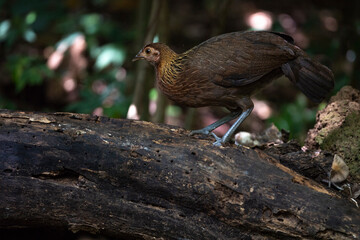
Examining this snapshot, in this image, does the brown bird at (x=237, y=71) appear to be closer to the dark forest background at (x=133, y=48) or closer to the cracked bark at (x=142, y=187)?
the cracked bark at (x=142, y=187)

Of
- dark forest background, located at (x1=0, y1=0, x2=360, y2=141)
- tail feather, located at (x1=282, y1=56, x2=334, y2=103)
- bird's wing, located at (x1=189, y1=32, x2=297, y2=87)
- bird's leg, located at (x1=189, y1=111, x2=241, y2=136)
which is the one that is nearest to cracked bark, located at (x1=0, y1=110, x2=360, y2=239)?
bird's leg, located at (x1=189, y1=111, x2=241, y2=136)

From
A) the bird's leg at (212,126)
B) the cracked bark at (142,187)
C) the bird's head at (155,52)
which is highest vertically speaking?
the bird's head at (155,52)

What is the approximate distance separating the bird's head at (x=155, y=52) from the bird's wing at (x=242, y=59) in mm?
326

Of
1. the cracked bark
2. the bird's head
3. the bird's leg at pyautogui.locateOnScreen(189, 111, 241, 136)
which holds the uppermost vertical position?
the bird's head

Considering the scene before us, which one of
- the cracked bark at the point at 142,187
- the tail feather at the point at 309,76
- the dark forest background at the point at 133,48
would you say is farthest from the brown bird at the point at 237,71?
the dark forest background at the point at 133,48

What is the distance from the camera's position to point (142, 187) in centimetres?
326

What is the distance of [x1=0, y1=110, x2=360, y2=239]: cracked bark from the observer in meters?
3.13

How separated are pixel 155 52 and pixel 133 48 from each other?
9.74 feet

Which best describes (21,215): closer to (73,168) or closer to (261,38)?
(73,168)

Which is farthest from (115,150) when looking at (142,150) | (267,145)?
(267,145)

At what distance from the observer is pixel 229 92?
3.75 meters

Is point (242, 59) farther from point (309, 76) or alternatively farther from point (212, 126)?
point (212, 126)

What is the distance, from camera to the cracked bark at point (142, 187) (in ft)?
10.3

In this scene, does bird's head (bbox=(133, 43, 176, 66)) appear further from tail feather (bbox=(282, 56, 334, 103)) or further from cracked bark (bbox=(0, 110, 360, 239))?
tail feather (bbox=(282, 56, 334, 103))
